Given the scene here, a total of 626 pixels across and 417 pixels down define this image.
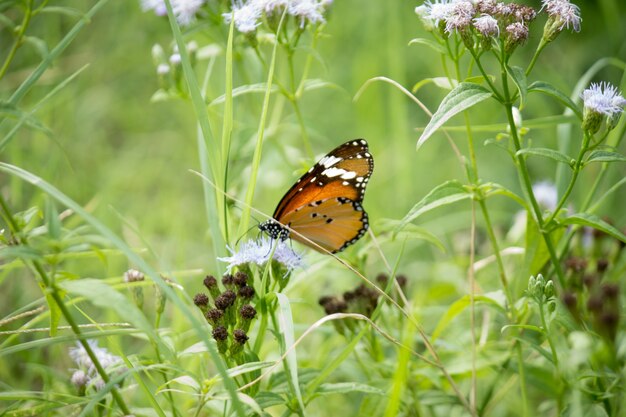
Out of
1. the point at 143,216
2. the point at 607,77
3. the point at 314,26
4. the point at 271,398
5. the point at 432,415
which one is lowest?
the point at 432,415

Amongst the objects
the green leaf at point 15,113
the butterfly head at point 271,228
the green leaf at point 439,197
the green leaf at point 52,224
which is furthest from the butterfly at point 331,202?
the green leaf at point 15,113

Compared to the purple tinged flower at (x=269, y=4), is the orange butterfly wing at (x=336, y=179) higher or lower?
lower

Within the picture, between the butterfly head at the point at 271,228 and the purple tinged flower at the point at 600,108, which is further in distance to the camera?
the butterfly head at the point at 271,228

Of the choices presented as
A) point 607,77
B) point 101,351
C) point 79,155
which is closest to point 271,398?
point 101,351

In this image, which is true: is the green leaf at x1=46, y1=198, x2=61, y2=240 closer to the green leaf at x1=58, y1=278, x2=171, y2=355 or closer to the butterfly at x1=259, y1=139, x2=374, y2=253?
the green leaf at x1=58, y1=278, x2=171, y2=355

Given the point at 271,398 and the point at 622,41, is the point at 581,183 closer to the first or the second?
the point at 622,41

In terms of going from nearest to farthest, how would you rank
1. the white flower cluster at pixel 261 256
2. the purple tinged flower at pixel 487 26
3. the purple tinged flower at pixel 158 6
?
the purple tinged flower at pixel 487 26 → the white flower cluster at pixel 261 256 → the purple tinged flower at pixel 158 6

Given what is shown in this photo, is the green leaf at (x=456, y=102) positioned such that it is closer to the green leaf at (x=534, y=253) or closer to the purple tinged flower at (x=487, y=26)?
the purple tinged flower at (x=487, y=26)

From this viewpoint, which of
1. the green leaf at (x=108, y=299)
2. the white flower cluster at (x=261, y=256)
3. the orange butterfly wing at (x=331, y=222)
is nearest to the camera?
the green leaf at (x=108, y=299)
